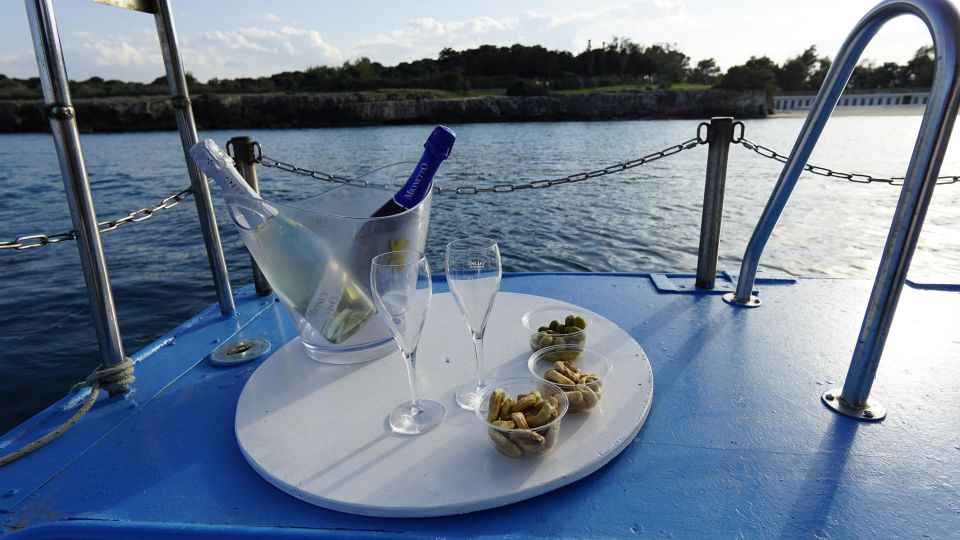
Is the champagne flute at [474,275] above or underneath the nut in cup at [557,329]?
above

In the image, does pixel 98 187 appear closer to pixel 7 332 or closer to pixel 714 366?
pixel 7 332

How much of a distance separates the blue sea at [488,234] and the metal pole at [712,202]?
59cm

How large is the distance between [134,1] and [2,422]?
3.72m

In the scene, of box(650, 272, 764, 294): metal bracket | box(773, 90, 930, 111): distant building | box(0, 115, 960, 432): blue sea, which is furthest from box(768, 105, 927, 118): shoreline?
box(650, 272, 764, 294): metal bracket

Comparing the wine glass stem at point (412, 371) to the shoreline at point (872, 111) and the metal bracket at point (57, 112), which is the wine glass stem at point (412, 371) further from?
the shoreline at point (872, 111)

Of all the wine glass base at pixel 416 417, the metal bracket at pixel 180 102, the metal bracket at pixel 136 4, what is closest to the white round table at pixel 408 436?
the wine glass base at pixel 416 417

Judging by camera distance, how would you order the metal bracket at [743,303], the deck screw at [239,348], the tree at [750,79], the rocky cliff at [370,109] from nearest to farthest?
the deck screw at [239,348] < the metal bracket at [743,303] < the rocky cliff at [370,109] < the tree at [750,79]

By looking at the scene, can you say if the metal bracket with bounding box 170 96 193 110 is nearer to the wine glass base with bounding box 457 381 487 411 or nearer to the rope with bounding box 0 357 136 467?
the rope with bounding box 0 357 136 467

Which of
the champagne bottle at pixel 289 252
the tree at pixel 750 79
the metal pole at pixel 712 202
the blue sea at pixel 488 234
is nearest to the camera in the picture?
the champagne bottle at pixel 289 252

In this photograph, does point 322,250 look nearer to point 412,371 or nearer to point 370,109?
point 412,371

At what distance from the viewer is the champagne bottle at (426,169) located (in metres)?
1.38

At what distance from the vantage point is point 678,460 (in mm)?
1154

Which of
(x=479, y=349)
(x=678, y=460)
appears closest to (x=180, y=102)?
(x=479, y=349)

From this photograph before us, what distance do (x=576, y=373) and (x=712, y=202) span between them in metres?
1.45
